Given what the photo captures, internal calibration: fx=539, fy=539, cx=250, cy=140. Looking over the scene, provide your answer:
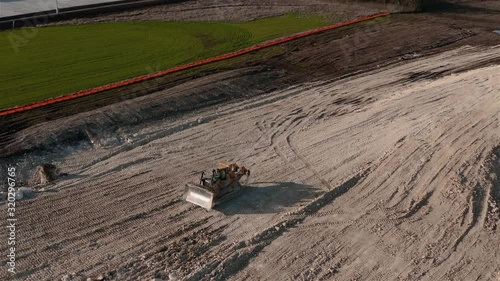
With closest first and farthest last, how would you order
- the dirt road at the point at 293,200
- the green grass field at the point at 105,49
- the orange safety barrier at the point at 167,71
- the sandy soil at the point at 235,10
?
the dirt road at the point at 293,200 → the orange safety barrier at the point at 167,71 → the green grass field at the point at 105,49 → the sandy soil at the point at 235,10

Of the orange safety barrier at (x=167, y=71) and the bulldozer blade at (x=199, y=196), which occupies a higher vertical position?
the orange safety barrier at (x=167, y=71)

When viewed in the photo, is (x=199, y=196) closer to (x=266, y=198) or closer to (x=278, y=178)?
(x=266, y=198)

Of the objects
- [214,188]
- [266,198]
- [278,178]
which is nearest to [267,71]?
[278,178]

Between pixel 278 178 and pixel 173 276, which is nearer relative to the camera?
pixel 173 276

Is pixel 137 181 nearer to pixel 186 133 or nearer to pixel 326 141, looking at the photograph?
pixel 186 133

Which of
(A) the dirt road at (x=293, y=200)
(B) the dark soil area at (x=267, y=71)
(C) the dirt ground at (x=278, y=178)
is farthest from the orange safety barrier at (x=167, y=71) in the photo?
(A) the dirt road at (x=293, y=200)

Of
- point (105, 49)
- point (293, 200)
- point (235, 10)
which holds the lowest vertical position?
point (293, 200)

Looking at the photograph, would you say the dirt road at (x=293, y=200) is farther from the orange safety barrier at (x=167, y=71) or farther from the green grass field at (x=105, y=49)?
the green grass field at (x=105, y=49)
